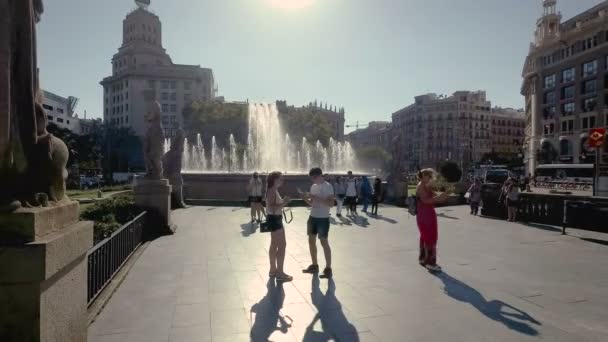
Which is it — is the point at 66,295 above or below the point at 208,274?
above

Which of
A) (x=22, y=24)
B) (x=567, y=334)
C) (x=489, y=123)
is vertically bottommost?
(x=567, y=334)

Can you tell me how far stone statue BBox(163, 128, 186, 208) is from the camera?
17888 millimetres

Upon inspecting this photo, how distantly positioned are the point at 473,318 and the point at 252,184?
938 cm

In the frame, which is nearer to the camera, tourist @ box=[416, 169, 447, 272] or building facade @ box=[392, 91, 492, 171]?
tourist @ box=[416, 169, 447, 272]

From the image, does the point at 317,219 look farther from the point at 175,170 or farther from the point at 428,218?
the point at 175,170

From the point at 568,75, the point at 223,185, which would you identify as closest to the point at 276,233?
the point at 223,185

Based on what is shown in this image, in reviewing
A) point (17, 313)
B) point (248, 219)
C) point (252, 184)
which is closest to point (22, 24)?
point (17, 313)

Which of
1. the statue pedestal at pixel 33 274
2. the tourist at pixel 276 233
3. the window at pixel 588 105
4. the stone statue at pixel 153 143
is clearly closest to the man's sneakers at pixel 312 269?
the tourist at pixel 276 233

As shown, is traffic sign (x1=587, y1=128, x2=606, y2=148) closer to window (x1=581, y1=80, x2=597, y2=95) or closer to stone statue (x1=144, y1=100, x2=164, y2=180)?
stone statue (x1=144, y1=100, x2=164, y2=180)

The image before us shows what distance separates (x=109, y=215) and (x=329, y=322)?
5.62 metres

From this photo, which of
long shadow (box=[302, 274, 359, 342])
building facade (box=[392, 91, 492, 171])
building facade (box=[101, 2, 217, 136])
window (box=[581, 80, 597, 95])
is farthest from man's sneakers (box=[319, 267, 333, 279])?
building facade (box=[392, 91, 492, 171])

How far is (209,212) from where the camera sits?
16.2 m

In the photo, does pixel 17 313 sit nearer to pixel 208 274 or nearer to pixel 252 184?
pixel 208 274

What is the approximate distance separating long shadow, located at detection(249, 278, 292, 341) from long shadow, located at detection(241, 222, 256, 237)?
17.0ft
